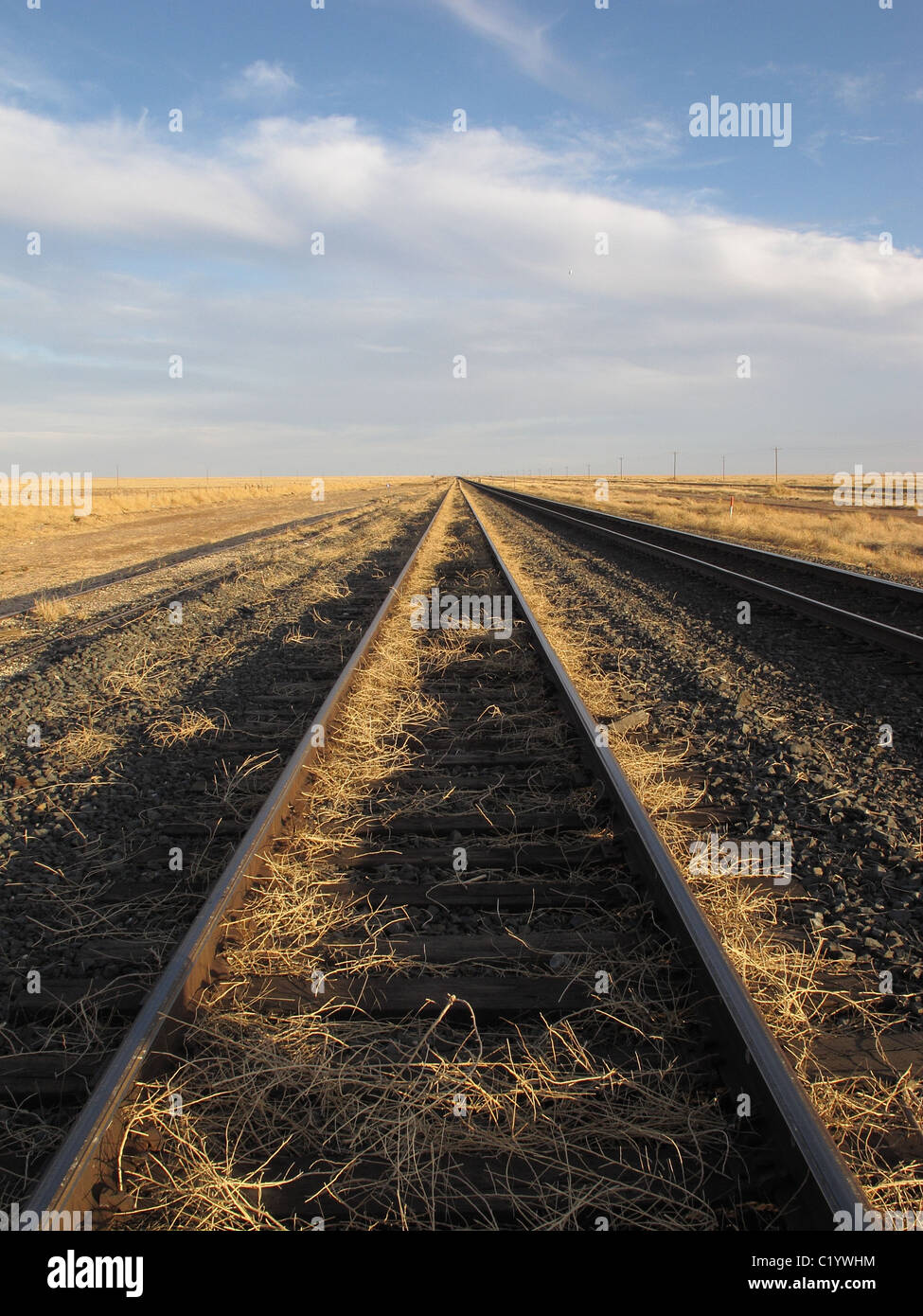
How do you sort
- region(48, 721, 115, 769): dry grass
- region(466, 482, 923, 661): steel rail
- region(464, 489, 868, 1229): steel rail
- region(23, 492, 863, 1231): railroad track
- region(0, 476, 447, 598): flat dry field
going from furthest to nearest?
region(0, 476, 447, 598): flat dry field → region(466, 482, 923, 661): steel rail → region(48, 721, 115, 769): dry grass → region(23, 492, 863, 1231): railroad track → region(464, 489, 868, 1229): steel rail

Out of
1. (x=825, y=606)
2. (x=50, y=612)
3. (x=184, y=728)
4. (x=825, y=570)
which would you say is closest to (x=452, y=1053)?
(x=184, y=728)

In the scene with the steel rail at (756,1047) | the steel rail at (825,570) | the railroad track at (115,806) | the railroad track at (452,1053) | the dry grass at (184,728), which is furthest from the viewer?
the steel rail at (825,570)

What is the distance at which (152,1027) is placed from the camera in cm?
204

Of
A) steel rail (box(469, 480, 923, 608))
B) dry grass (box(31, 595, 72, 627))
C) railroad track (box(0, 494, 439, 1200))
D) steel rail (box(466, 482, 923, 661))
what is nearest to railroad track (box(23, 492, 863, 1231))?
railroad track (box(0, 494, 439, 1200))

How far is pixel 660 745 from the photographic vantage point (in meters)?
4.83

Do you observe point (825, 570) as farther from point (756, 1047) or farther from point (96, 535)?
point (96, 535)

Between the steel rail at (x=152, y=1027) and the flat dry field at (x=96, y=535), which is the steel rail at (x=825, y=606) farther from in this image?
the flat dry field at (x=96, y=535)

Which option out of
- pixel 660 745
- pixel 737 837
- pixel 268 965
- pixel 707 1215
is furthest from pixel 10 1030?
pixel 660 745

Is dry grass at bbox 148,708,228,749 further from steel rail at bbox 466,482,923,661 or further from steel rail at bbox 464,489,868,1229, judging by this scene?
steel rail at bbox 466,482,923,661

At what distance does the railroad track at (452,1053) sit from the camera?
1.69 metres

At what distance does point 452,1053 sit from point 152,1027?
817 mm

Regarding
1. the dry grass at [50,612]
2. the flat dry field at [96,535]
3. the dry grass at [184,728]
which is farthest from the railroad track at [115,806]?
the flat dry field at [96,535]

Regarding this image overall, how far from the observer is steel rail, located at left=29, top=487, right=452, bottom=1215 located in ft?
5.31
